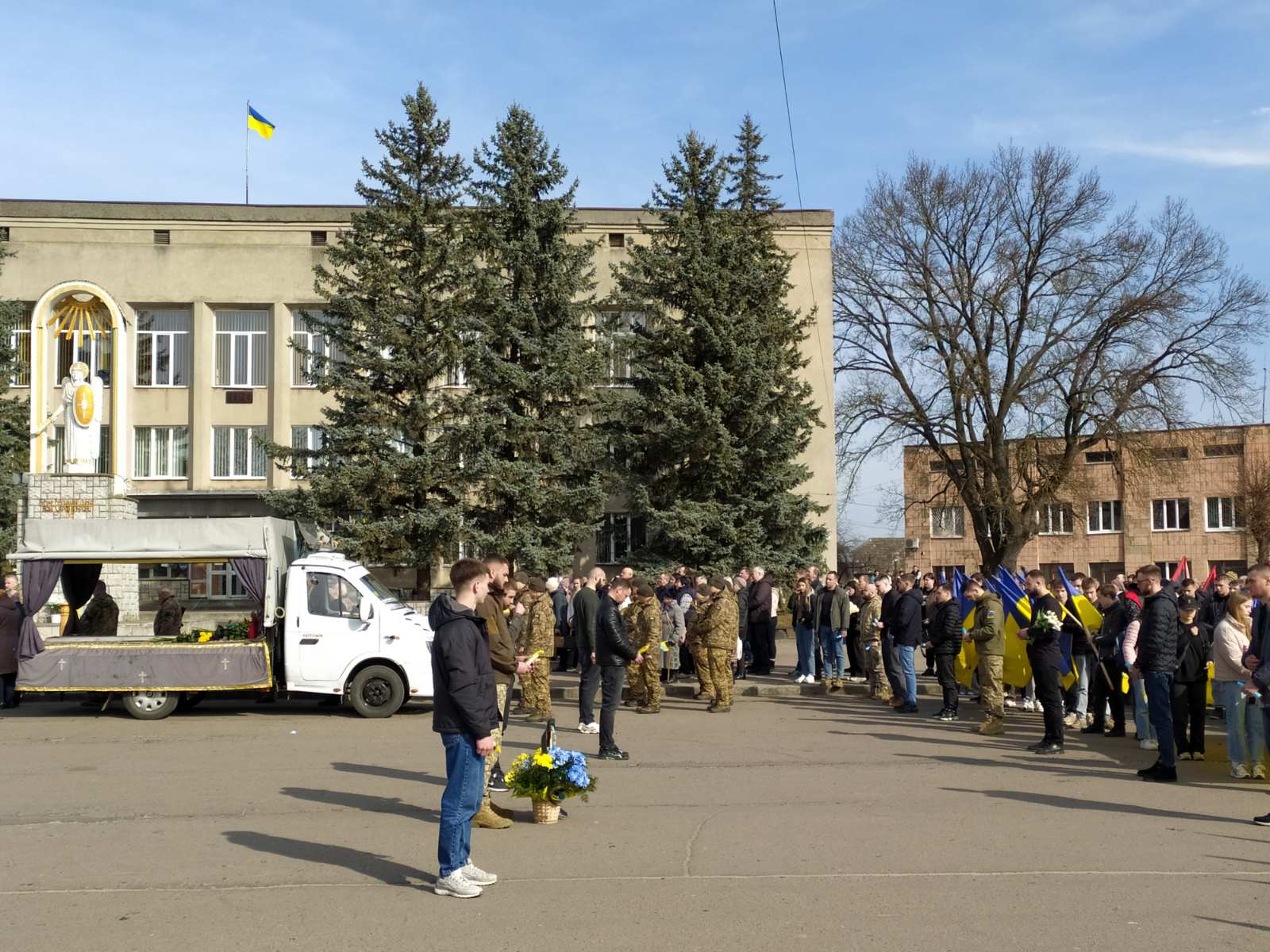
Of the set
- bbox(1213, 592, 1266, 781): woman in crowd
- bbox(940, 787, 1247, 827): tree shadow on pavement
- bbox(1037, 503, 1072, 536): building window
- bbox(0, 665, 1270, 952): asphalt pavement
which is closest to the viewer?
bbox(0, 665, 1270, 952): asphalt pavement

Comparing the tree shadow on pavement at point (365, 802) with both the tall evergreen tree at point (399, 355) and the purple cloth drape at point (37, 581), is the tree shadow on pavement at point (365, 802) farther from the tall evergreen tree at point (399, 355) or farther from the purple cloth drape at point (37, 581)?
the tall evergreen tree at point (399, 355)

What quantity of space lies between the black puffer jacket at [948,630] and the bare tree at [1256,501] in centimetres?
3554

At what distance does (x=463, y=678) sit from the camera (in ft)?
22.8

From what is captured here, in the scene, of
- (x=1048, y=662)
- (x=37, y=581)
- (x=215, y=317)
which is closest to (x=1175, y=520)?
(x=215, y=317)

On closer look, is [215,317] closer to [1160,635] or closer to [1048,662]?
[1048,662]

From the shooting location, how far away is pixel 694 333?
3259 centimetres

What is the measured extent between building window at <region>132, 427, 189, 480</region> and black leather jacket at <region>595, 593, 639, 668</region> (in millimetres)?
33863

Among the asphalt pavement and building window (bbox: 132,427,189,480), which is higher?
building window (bbox: 132,427,189,480)

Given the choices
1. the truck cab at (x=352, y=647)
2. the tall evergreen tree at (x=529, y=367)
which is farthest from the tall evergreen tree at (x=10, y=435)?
the truck cab at (x=352, y=647)

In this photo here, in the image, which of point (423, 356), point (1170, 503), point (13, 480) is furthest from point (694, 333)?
point (1170, 503)

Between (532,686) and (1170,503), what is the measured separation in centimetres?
5211

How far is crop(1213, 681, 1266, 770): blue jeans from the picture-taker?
10.8 metres

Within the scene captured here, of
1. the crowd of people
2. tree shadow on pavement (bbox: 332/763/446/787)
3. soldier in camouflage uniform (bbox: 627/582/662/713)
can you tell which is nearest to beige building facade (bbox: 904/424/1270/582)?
the crowd of people

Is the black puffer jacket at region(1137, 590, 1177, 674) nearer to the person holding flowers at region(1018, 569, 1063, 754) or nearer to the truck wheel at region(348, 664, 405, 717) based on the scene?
the person holding flowers at region(1018, 569, 1063, 754)
